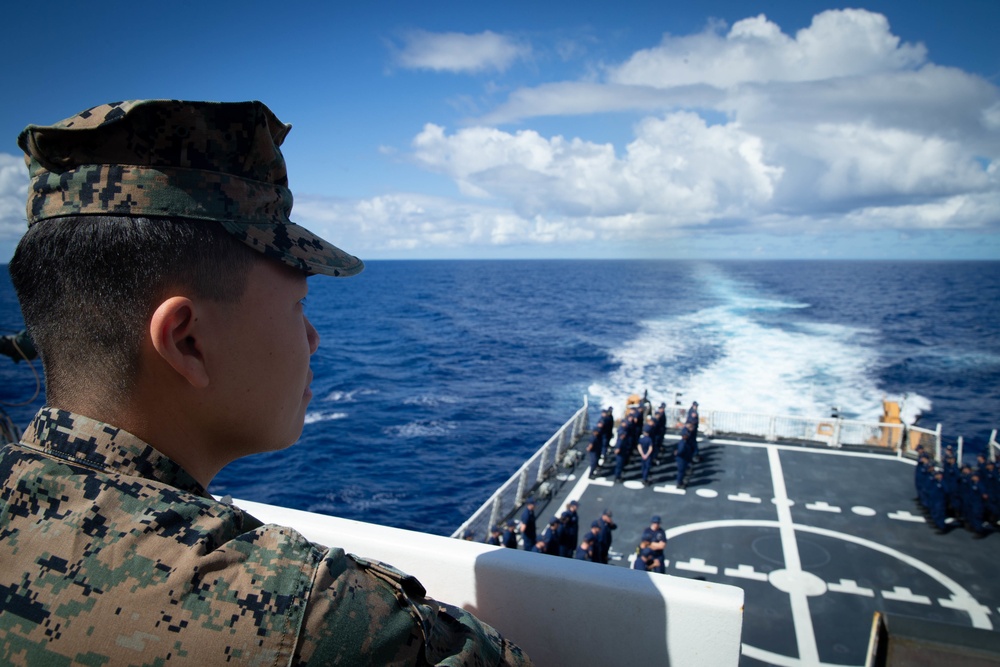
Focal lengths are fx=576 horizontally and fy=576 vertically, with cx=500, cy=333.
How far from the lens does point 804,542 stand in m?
13.4

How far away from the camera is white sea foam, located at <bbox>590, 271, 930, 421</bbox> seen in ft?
105

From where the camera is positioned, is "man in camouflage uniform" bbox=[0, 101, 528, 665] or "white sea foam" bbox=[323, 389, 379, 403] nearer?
"man in camouflage uniform" bbox=[0, 101, 528, 665]

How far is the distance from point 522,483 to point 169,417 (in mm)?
14912

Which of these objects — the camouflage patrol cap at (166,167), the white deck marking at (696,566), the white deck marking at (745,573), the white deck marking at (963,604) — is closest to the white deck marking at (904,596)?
the white deck marking at (963,604)

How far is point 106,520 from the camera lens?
3.21ft

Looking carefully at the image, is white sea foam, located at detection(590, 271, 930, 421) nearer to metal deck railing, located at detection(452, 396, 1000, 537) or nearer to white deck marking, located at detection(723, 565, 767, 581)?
metal deck railing, located at detection(452, 396, 1000, 537)

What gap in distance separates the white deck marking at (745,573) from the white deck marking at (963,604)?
10.2ft

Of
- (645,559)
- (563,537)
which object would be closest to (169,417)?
(645,559)

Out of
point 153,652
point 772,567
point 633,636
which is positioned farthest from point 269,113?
point 772,567

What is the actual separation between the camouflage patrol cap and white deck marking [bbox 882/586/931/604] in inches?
540

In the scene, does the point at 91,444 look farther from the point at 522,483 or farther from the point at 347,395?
the point at 347,395

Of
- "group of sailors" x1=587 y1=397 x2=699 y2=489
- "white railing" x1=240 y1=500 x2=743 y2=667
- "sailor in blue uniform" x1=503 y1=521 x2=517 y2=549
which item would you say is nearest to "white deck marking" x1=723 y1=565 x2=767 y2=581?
"group of sailors" x1=587 y1=397 x2=699 y2=489

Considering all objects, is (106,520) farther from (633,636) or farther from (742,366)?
(742,366)

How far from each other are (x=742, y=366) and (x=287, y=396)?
4175cm
